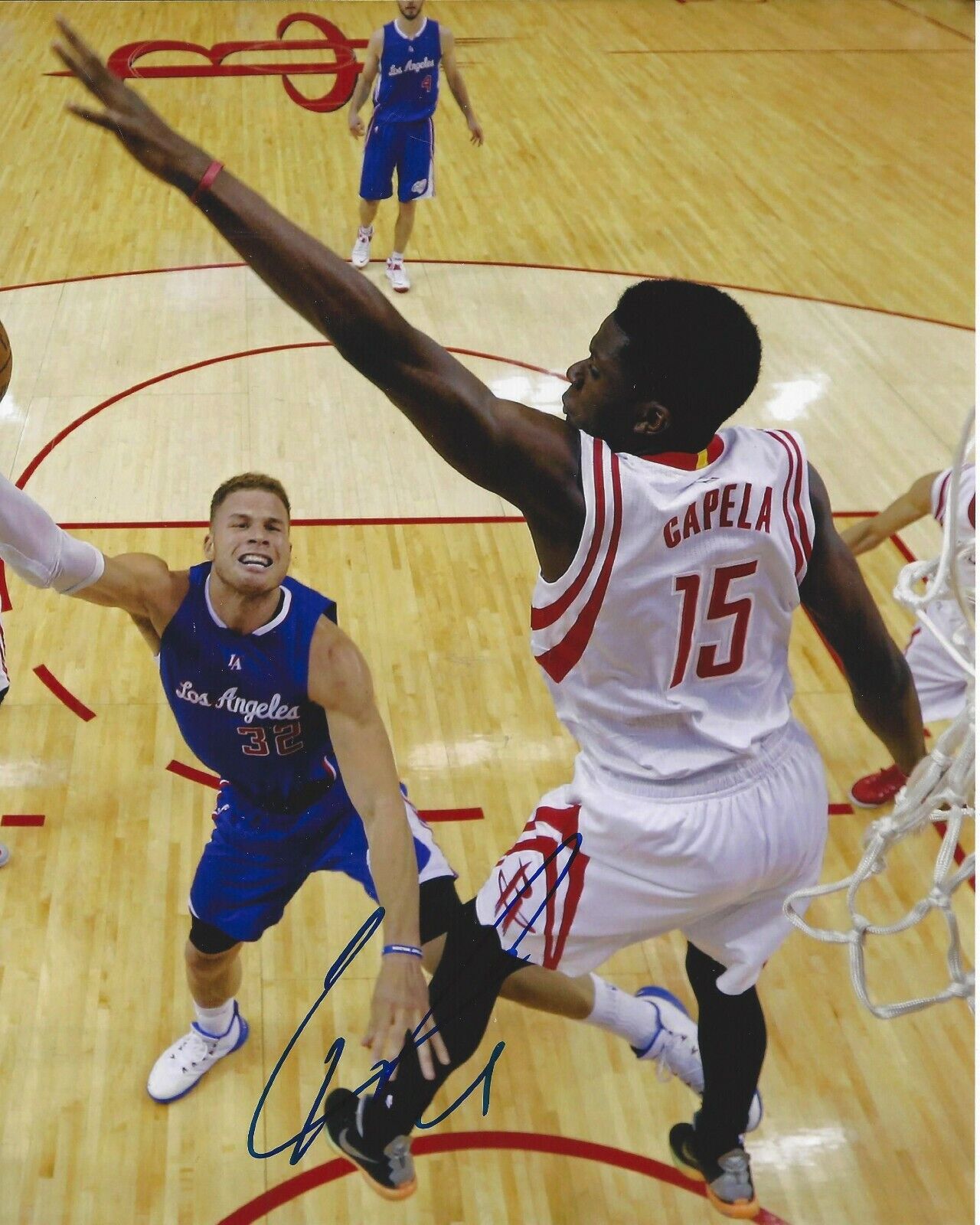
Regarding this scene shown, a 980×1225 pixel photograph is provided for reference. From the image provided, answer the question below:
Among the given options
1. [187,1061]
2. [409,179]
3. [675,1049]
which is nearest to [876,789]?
[675,1049]

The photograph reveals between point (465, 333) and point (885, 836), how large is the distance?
19.0 feet

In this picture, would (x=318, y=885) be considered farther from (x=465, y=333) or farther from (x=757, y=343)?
(x=465, y=333)

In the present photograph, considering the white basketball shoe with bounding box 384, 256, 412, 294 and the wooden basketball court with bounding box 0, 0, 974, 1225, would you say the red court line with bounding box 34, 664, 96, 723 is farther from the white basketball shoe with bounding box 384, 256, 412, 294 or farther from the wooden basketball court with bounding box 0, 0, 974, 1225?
the white basketball shoe with bounding box 384, 256, 412, 294

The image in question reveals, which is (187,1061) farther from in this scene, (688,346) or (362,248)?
(362,248)

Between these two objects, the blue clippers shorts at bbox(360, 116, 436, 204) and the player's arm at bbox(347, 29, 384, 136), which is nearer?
the player's arm at bbox(347, 29, 384, 136)

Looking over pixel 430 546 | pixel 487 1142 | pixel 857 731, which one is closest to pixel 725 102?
pixel 430 546

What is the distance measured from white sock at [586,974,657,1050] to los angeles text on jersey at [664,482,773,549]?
5.01ft

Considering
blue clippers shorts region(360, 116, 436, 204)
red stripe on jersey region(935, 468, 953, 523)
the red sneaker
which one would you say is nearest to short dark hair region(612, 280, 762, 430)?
red stripe on jersey region(935, 468, 953, 523)

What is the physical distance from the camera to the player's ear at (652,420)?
2115mm

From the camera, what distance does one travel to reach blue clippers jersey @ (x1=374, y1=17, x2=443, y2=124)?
7.78m

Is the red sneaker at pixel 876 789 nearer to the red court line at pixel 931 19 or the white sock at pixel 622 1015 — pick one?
the white sock at pixel 622 1015

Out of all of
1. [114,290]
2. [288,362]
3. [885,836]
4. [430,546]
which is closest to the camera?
[885,836]

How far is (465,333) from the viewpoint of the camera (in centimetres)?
750

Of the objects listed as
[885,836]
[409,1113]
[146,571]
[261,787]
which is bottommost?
[409,1113]
